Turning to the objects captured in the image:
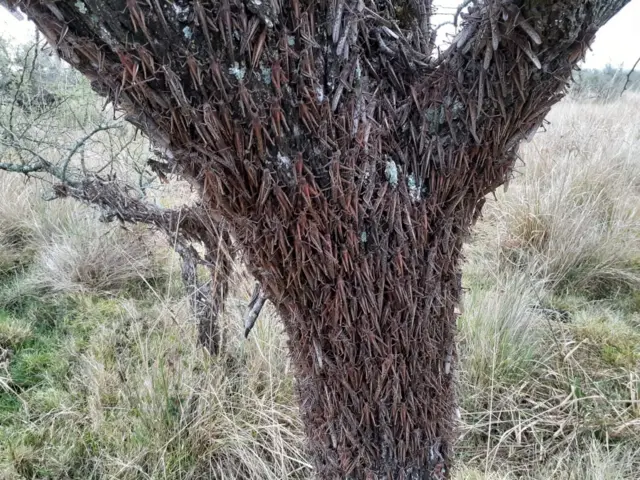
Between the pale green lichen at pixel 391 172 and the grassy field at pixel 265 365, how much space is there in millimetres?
881

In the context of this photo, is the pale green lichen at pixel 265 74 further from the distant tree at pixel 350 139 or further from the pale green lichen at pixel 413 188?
the pale green lichen at pixel 413 188

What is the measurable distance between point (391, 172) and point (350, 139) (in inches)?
3.6

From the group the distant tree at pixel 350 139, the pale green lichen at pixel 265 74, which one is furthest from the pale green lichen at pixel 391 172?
the pale green lichen at pixel 265 74

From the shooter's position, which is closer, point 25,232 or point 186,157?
point 186,157

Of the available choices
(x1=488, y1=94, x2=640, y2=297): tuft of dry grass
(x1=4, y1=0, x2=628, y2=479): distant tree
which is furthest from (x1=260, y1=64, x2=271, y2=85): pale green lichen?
(x1=488, y1=94, x2=640, y2=297): tuft of dry grass

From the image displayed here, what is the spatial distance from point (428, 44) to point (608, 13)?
0.85 ft

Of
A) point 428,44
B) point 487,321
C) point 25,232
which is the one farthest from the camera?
point 25,232

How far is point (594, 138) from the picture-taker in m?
4.00

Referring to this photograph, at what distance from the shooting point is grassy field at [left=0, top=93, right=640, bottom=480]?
1.71 m

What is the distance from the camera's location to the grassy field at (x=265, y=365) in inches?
67.4

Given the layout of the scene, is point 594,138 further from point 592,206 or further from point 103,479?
point 103,479

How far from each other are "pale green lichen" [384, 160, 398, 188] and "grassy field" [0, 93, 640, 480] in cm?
88

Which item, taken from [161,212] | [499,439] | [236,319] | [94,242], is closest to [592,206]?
[499,439]

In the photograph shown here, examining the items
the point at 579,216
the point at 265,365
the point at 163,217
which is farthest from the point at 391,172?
the point at 579,216
